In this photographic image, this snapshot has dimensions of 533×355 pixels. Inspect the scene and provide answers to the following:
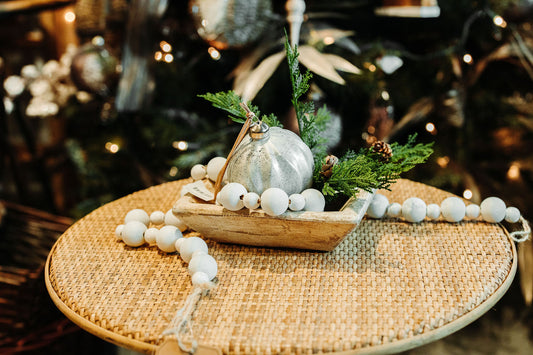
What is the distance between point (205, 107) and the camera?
1.61m

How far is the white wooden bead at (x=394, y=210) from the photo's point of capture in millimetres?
839

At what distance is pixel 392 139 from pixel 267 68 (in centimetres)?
51

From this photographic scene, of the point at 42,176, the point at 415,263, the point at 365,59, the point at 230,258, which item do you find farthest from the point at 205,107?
the point at 415,263

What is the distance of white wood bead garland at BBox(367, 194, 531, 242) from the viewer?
2.61 feet

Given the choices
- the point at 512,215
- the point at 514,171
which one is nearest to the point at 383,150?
the point at 512,215

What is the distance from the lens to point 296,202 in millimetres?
681

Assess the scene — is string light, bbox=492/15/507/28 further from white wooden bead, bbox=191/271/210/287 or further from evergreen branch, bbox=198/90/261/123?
white wooden bead, bbox=191/271/210/287

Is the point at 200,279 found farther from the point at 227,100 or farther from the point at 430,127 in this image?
the point at 430,127

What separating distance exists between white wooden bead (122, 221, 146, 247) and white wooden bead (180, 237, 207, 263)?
0.32 ft

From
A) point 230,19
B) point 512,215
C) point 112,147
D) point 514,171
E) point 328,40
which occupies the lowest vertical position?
point 514,171

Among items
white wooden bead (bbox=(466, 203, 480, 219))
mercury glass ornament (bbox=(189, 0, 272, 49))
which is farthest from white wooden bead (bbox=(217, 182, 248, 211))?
mercury glass ornament (bbox=(189, 0, 272, 49))

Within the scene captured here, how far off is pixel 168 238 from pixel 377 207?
386 mm

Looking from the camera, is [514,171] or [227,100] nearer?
[227,100]

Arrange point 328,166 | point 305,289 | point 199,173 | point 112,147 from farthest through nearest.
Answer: point 112,147, point 199,173, point 328,166, point 305,289
